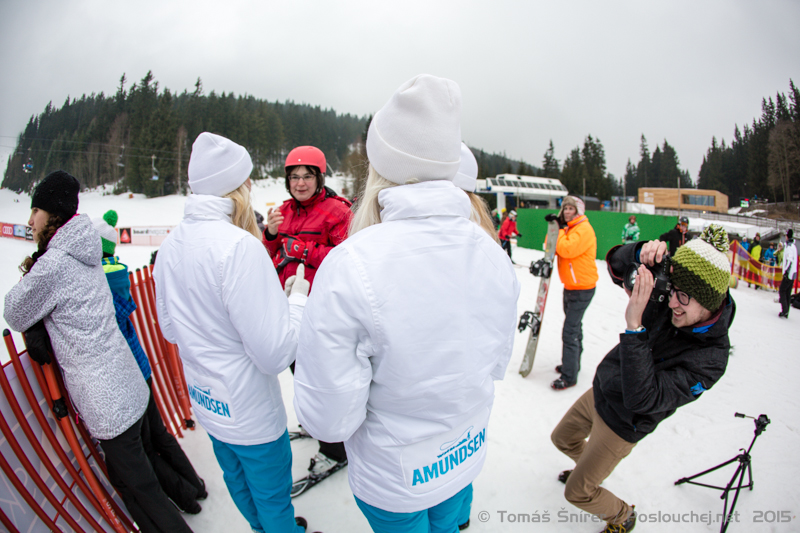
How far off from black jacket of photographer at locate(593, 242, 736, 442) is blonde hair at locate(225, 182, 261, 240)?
6.55ft

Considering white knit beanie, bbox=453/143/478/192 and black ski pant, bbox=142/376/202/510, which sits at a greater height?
white knit beanie, bbox=453/143/478/192

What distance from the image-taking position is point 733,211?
1986 cm

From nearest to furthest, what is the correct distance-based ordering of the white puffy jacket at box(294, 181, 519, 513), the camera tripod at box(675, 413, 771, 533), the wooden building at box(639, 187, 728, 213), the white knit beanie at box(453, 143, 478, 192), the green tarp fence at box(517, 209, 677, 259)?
the white puffy jacket at box(294, 181, 519, 513), the white knit beanie at box(453, 143, 478, 192), the camera tripod at box(675, 413, 771, 533), the green tarp fence at box(517, 209, 677, 259), the wooden building at box(639, 187, 728, 213)

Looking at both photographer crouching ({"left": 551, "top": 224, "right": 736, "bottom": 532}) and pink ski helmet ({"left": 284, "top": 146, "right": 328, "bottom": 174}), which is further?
pink ski helmet ({"left": 284, "top": 146, "right": 328, "bottom": 174})

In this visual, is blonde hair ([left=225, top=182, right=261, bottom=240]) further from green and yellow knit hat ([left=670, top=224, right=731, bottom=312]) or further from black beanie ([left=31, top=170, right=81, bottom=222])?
green and yellow knit hat ([left=670, top=224, right=731, bottom=312])

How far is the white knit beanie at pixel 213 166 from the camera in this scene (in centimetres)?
171

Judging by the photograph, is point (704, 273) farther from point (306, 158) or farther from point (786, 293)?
point (786, 293)

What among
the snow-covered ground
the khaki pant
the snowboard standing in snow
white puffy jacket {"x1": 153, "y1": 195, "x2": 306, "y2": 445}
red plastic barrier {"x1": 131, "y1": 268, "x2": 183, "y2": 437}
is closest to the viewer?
white puffy jacket {"x1": 153, "y1": 195, "x2": 306, "y2": 445}

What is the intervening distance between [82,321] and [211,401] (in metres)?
0.71

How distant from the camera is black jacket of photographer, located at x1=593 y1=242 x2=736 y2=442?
160 centimetres

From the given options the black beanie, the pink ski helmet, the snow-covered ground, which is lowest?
the snow-covered ground

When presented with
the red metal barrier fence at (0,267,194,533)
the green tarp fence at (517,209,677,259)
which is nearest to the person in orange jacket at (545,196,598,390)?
the red metal barrier fence at (0,267,194,533)

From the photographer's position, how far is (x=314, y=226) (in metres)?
2.65

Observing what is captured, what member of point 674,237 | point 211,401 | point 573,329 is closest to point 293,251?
point 211,401
